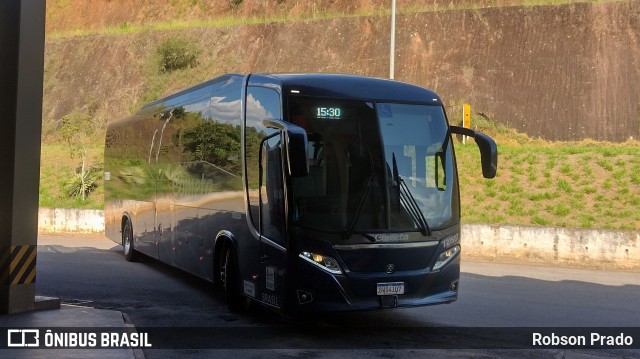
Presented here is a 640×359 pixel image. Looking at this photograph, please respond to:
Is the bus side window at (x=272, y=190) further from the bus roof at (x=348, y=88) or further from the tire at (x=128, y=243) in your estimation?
the tire at (x=128, y=243)

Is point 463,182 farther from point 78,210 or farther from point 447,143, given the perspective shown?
point 447,143

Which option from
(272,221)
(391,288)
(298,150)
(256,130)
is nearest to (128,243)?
(256,130)

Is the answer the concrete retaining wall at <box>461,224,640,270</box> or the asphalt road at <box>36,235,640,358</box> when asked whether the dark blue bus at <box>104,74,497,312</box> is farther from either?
the concrete retaining wall at <box>461,224,640,270</box>

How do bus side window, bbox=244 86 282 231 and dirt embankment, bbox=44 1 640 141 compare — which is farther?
dirt embankment, bbox=44 1 640 141

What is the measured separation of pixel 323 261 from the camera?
10.0m

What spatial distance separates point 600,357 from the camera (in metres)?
9.60

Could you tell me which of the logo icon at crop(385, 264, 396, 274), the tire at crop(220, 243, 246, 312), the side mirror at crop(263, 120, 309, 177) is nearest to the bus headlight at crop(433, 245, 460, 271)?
the logo icon at crop(385, 264, 396, 274)

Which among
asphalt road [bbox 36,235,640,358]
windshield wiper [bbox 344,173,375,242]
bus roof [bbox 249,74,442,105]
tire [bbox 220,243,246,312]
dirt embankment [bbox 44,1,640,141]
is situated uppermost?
dirt embankment [bbox 44,1,640,141]

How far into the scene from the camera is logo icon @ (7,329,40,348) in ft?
29.7

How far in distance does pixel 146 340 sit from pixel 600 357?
5107 mm

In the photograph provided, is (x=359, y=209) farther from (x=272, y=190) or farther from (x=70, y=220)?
(x=70, y=220)

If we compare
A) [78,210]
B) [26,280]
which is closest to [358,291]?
[26,280]

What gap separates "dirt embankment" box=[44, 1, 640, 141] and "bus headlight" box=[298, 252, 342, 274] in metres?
34.1

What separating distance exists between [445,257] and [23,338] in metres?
4.97
